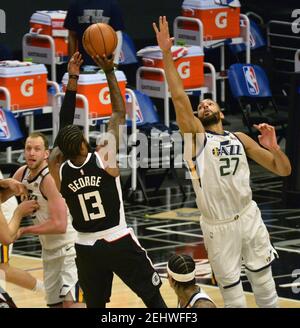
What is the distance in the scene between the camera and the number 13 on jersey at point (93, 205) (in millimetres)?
9766

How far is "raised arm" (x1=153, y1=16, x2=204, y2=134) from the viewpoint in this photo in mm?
9878

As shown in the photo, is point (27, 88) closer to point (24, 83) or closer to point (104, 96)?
point (24, 83)

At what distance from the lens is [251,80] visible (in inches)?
713

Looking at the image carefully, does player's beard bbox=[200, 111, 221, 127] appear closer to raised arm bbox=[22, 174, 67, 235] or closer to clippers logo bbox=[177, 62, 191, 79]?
raised arm bbox=[22, 174, 67, 235]

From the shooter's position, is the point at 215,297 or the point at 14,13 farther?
the point at 14,13

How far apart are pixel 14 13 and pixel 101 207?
9.38 m

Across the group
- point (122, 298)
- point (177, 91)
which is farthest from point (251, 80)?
point (177, 91)

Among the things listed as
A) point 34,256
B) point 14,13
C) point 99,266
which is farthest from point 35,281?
point 14,13

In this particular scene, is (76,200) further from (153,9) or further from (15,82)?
(153,9)

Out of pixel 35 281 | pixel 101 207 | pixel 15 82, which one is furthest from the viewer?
pixel 15 82

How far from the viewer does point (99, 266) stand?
980 cm

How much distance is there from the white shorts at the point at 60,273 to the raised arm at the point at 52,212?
1.00ft

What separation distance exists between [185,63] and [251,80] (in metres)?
1.41

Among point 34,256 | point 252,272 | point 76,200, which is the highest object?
point 76,200
